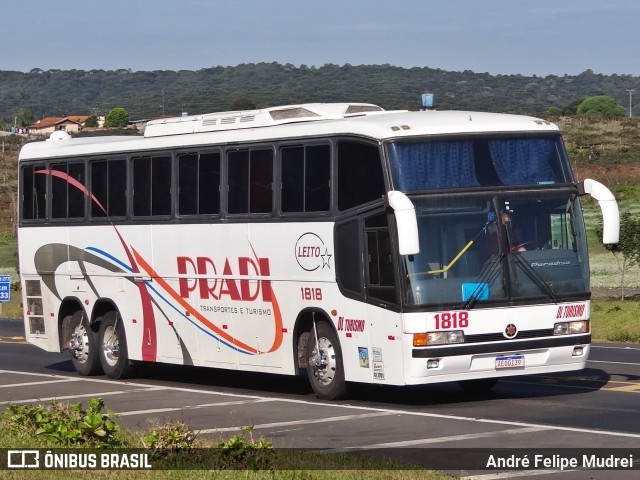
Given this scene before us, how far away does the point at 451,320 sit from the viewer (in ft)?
58.0

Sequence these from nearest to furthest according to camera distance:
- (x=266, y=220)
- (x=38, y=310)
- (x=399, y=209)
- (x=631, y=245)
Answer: (x=399, y=209) < (x=266, y=220) < (x=38, y=310) < (x=631, y=245)

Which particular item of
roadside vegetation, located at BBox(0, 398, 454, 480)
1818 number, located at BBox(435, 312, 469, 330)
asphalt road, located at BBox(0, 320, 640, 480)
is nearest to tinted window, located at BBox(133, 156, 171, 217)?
asphalt road, located at BBox(0, 320, 640, 480)

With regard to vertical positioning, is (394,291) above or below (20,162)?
below

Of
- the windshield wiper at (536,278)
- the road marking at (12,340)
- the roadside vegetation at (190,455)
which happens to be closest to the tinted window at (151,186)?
the windshield wiper at (536,278)

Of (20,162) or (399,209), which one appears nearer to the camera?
(399,209)

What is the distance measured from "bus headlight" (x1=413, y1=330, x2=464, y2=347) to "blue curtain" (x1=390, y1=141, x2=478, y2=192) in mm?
1761

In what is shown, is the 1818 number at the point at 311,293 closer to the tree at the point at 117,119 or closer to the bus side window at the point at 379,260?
the bus side window at the point at 379,260

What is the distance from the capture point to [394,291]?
58.6 ft

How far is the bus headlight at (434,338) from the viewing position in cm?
1756

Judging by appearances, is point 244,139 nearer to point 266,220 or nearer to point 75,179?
point 266,220

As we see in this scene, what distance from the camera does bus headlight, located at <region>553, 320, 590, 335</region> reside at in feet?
60.2

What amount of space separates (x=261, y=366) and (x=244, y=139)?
10.5 feet

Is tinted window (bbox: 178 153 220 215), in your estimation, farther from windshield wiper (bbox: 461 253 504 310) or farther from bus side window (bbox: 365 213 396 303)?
windshield wiper (bbox: 461 253 504 310)

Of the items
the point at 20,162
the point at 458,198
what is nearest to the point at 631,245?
the point at 20,162
